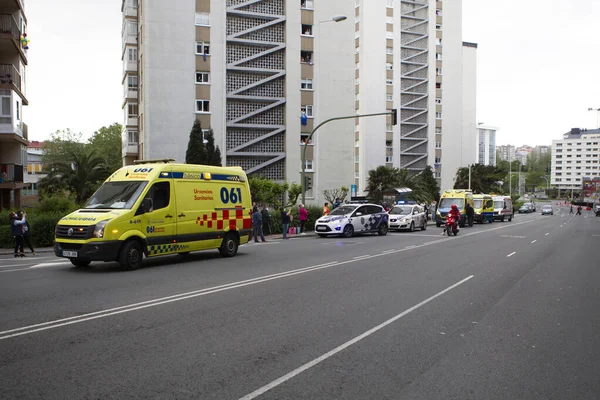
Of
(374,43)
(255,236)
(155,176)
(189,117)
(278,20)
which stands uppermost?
(374,43)

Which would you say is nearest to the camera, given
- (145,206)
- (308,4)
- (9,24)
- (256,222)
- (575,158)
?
(145,206)

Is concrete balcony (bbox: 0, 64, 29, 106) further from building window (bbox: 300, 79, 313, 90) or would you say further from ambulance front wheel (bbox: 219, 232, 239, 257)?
building window (bbox: 300, 79, 313, 90)

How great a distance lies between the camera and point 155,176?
13.3 m

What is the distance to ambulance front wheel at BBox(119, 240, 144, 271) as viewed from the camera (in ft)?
39.9

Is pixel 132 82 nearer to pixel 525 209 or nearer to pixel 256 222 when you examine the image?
pixel 256 222

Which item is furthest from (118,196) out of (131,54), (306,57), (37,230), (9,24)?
(306,57)

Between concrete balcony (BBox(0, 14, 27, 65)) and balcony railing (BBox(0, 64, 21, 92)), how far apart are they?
108cm

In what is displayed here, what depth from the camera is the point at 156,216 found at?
1310cm

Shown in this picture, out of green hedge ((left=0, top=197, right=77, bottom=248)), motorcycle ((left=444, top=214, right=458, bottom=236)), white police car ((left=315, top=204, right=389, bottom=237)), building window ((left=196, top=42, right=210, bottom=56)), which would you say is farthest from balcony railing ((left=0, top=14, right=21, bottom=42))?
motorcycle ((left=444, top=214, right=458, bottom=236))

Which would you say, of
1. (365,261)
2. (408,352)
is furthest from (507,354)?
(365,261)

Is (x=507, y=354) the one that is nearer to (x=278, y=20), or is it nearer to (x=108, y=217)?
(x=108, y=217)

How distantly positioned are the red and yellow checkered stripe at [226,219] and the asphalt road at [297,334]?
234cm

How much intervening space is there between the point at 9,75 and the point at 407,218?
2406cm

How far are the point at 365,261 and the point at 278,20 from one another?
33.6m
